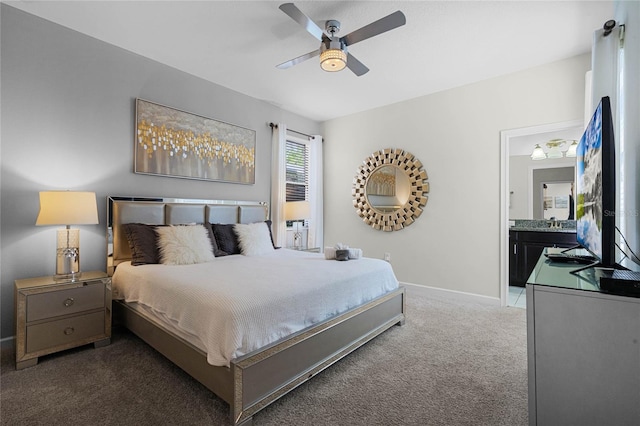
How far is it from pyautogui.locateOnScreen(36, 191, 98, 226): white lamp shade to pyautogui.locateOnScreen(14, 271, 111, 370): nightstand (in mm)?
487

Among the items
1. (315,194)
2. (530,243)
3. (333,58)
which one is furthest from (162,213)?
(530,243)

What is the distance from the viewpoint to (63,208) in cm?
237

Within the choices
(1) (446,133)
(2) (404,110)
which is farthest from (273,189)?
(1) (446,133)

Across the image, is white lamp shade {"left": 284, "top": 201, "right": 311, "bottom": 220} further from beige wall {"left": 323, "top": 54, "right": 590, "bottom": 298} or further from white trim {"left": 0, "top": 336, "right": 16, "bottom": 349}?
→ white trim {"left": 0, "top": 336, "right": 16, "bottom": 349}

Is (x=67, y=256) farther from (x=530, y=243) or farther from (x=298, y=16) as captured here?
(x=530, y=243)

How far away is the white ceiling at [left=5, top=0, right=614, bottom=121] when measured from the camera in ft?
8.05

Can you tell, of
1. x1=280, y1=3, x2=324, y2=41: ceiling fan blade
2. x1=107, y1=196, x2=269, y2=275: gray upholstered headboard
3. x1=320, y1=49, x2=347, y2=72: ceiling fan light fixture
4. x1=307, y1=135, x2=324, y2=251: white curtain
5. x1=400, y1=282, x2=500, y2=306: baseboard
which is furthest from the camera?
x1=307, y1=135, x2=324, y2=251: white curtain

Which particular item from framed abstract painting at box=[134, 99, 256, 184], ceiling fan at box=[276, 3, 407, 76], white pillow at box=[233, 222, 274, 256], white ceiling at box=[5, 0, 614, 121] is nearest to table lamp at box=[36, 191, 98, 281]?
framed abstract painting at box=[134, 99, 256, 184]

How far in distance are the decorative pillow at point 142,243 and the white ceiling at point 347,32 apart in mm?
1843

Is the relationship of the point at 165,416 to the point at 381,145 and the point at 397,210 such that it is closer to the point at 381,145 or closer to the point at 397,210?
the point at 397,210

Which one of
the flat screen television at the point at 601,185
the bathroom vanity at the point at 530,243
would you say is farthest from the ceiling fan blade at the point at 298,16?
the bathroom vanity at the point at 530,243

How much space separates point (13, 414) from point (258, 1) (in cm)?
315

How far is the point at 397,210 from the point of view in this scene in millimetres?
4566

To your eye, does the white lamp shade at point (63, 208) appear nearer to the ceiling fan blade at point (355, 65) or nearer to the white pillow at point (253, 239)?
the white pillow at point (253, 239)
